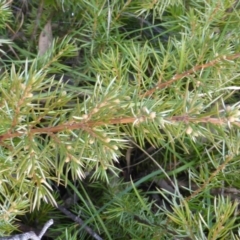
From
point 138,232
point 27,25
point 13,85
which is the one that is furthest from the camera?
point 27,25

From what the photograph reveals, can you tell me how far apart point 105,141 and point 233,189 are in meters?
0.52

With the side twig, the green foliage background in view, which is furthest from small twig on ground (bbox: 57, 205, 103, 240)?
the side twig

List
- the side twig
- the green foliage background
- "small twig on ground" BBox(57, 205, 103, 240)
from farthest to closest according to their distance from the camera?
1. "small twig on ground" BBox(57, 205, 103, 240)
2. the side twig
3. the green foliage background

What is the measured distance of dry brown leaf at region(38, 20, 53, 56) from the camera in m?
1.08

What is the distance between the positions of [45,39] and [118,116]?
52 centimetres

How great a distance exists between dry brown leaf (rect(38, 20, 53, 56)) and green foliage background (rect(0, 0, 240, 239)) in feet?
0.06

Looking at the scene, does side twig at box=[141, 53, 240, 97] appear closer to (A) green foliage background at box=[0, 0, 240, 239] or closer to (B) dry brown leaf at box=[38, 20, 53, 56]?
(A) green foliage background at box=[0, 0, 240, 239]

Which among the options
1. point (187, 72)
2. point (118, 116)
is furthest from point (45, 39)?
point (118, 116)

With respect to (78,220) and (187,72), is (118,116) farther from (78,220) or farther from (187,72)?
(78,220)

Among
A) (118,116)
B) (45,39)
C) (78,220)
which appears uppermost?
(118,116)

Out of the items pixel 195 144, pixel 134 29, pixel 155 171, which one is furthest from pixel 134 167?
pixel 134 29

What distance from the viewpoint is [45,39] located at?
42.8 inches

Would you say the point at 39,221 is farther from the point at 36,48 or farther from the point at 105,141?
the point at 105,141

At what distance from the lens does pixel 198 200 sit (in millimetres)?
1025
